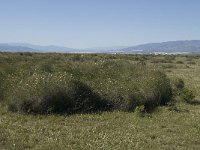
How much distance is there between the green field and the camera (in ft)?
35.1

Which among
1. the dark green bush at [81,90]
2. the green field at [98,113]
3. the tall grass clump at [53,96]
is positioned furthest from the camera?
the dark green bush at [81,90]

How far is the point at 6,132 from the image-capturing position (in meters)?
11.3

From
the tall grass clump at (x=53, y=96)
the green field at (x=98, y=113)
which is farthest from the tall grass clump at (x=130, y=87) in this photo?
the tall grass clump at (x=53, y=96)

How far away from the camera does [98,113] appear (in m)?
15.0

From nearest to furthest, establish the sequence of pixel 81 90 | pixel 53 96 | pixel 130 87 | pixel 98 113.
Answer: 1. pixel 98 113
2. pixel 53 96
3. pixel 81 90
4. pixel 130 87

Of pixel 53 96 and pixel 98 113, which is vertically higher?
pixel 53 96

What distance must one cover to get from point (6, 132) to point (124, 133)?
129 inches

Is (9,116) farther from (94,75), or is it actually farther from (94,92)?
(94,75)

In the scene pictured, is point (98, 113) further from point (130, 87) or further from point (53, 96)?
point (130, 87)

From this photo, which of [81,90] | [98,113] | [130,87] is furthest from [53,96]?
[130,87]

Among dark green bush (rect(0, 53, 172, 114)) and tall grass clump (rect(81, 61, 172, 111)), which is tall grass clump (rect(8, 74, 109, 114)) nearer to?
dark green bush (rect(0, 53, 172, 114))

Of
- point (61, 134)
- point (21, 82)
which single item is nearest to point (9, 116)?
point (21, 82)

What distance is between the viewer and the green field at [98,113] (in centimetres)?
1069

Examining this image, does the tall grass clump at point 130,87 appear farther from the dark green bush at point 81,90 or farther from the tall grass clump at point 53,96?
the tall grass clump at point 53,96
